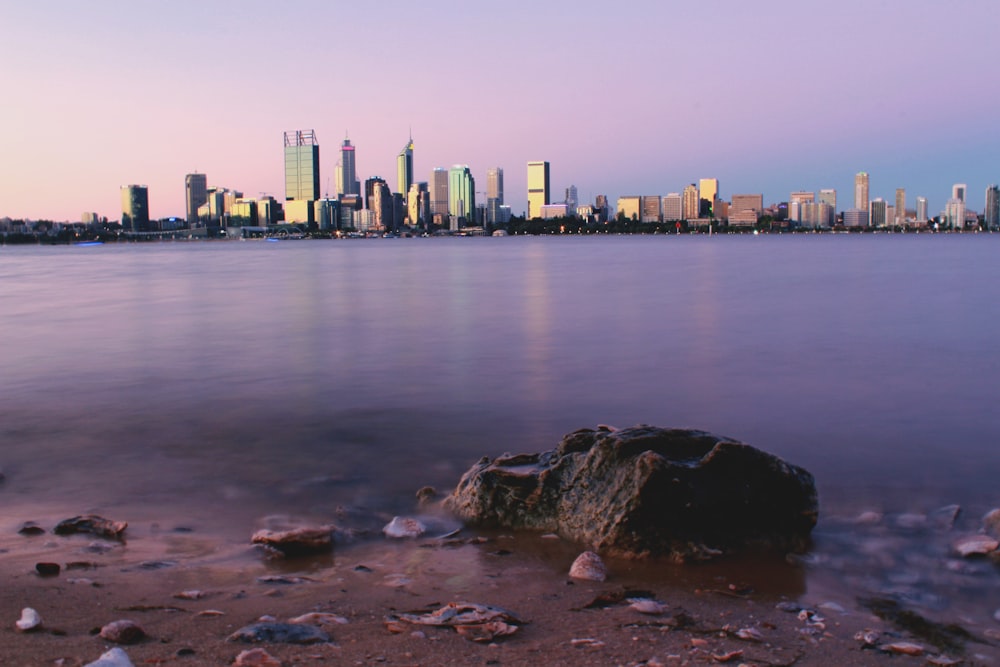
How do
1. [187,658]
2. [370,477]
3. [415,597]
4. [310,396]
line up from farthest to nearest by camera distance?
[310,396]
[370,477]
[415,597]
[187,658]

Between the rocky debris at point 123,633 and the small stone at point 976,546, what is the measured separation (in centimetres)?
453

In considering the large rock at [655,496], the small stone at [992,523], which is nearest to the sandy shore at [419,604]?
the large rock at [655,496]

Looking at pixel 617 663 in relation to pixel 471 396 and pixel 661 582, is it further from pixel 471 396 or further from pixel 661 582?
pixel 471 396

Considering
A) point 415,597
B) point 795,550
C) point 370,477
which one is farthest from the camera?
point 370,477

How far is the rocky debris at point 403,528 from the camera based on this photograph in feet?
18.5

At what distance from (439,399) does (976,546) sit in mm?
6269

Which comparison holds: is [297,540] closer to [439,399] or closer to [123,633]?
[123,633]

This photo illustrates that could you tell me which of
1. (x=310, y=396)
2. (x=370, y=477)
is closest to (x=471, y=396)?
(x=310, y=396)

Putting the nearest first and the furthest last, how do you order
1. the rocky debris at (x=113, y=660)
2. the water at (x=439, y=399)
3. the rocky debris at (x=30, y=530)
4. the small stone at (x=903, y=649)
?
the rocky debris at (x=113, y=660), the small stone at (x=903, y=649), the rocky debris at (x=30, y=530), the water at (x=439, y=399)

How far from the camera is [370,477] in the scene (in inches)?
275

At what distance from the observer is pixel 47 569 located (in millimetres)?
4848

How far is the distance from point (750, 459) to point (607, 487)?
3.00 feet

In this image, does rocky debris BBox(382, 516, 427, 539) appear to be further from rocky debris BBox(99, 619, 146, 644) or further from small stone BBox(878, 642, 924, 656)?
small stone BBox(878, 642, 924, 656)

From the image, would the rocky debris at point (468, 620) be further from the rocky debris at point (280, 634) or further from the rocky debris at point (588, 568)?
the rocky debris at point (588, 568)
